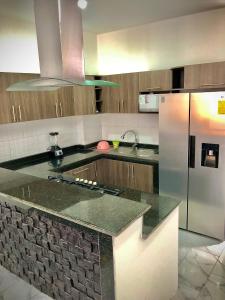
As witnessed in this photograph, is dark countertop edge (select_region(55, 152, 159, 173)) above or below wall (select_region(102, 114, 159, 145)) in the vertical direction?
below

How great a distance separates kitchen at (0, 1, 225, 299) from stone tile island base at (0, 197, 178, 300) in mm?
15

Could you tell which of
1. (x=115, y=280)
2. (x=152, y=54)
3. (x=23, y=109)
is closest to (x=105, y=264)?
(x=115, y=280)

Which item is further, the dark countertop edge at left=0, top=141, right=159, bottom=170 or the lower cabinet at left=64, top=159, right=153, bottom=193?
the lower cabinet at left=64, top=159, right=153, bottom=193

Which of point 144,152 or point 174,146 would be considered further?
point 144,152

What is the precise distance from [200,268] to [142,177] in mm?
1375

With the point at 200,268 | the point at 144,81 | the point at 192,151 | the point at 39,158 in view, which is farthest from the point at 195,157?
the point at 39,158

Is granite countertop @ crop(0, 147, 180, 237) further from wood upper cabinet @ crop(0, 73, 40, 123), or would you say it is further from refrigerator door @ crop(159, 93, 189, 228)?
refrigerator door @ crop(159, 93, 189, 228)

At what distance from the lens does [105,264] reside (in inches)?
57.6

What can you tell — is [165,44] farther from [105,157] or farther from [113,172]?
[113,172]

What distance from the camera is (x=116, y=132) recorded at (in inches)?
170

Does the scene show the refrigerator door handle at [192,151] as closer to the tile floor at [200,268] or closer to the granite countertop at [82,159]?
the granite countertop at [82,159]

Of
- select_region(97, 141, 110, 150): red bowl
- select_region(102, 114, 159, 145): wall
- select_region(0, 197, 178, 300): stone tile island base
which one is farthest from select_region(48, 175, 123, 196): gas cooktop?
select_region(102, 114, 159, 145): wall

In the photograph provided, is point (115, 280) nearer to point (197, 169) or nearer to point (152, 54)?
point (197, 169)

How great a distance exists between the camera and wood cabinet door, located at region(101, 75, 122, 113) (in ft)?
12.4
